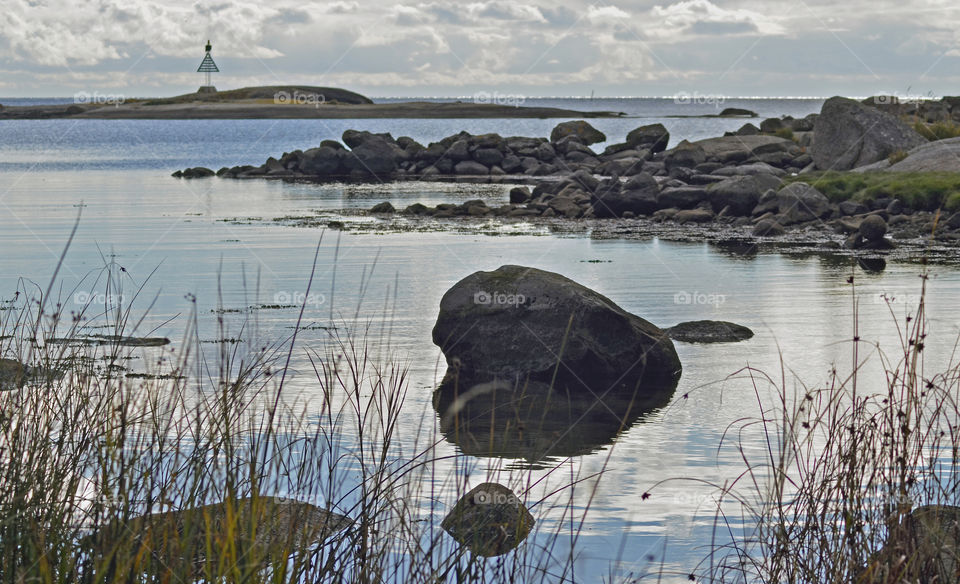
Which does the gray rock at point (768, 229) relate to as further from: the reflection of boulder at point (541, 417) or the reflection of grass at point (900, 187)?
the reflection of boulder at point (541, 417)

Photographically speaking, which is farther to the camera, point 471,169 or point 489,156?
point 489,156

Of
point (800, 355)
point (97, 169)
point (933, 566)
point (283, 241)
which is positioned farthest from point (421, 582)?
point (97, 169)

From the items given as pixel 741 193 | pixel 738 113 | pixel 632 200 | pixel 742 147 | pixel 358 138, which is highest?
pixel 738 113

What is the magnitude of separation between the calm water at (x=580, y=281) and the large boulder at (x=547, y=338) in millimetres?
450

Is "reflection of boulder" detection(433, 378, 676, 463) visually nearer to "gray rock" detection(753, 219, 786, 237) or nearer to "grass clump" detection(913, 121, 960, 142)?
"gray rock" detection(753, 219, 786, 237)

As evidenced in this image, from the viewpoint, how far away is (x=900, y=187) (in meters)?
24.1

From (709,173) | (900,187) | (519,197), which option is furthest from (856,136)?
(519,197)

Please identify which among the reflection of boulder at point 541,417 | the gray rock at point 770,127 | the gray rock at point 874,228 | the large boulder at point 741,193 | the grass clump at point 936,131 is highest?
the gray rock at point 770,127

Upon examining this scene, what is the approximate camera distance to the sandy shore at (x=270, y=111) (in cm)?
12739

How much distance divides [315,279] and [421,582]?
39.7ft

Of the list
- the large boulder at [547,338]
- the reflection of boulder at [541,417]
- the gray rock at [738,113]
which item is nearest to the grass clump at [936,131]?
the large boulder at [547,338]

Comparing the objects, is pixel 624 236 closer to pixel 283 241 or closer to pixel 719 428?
pixel 283 241

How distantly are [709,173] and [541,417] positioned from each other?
28702mm

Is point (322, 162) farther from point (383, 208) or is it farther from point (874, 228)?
point (874, 228)
